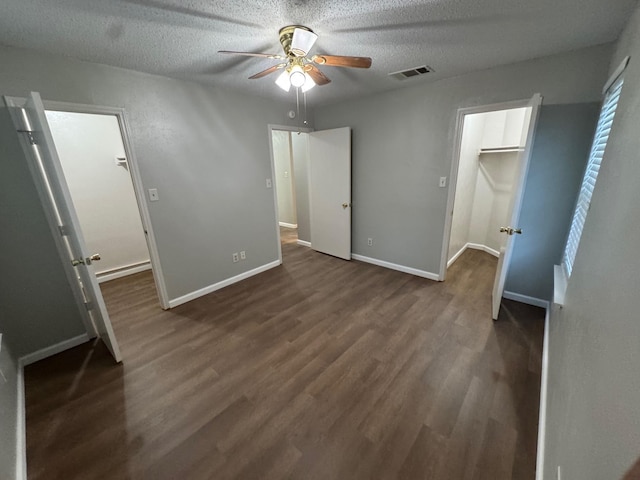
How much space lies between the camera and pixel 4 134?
1782mm

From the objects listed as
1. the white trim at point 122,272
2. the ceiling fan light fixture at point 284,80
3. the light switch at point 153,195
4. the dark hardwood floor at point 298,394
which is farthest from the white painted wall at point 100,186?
the ceiling fan light fixture at point 284,80

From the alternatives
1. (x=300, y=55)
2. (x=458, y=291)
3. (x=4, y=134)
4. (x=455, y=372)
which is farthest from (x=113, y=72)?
(x=458, y=291)

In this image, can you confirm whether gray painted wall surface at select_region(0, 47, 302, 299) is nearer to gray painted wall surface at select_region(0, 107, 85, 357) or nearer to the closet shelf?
gray painted wall surface at select_region(0, 107, 85, 357)

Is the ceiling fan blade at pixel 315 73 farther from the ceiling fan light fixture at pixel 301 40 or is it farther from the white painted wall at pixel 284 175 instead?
the white painted wall at pixel 284 175

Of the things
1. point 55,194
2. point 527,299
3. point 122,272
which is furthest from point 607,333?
point 122,272

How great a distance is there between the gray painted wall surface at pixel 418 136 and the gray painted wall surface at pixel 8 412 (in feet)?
11.7

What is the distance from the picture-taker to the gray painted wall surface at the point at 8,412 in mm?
1153

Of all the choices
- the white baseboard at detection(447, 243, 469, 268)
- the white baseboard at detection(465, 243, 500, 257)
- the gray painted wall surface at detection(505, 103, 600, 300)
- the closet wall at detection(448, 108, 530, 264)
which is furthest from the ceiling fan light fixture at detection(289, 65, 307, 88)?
the white baseboard at detection(465, 243, 500, 257)

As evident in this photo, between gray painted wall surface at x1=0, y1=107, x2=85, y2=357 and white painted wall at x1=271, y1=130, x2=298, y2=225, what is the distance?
387cm

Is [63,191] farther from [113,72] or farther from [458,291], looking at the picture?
[458,291]

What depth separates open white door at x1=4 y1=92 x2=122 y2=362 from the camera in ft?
5.19

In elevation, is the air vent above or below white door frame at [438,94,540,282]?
above

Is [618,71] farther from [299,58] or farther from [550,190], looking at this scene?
[299,58]

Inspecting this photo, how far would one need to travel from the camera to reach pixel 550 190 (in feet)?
7.64
